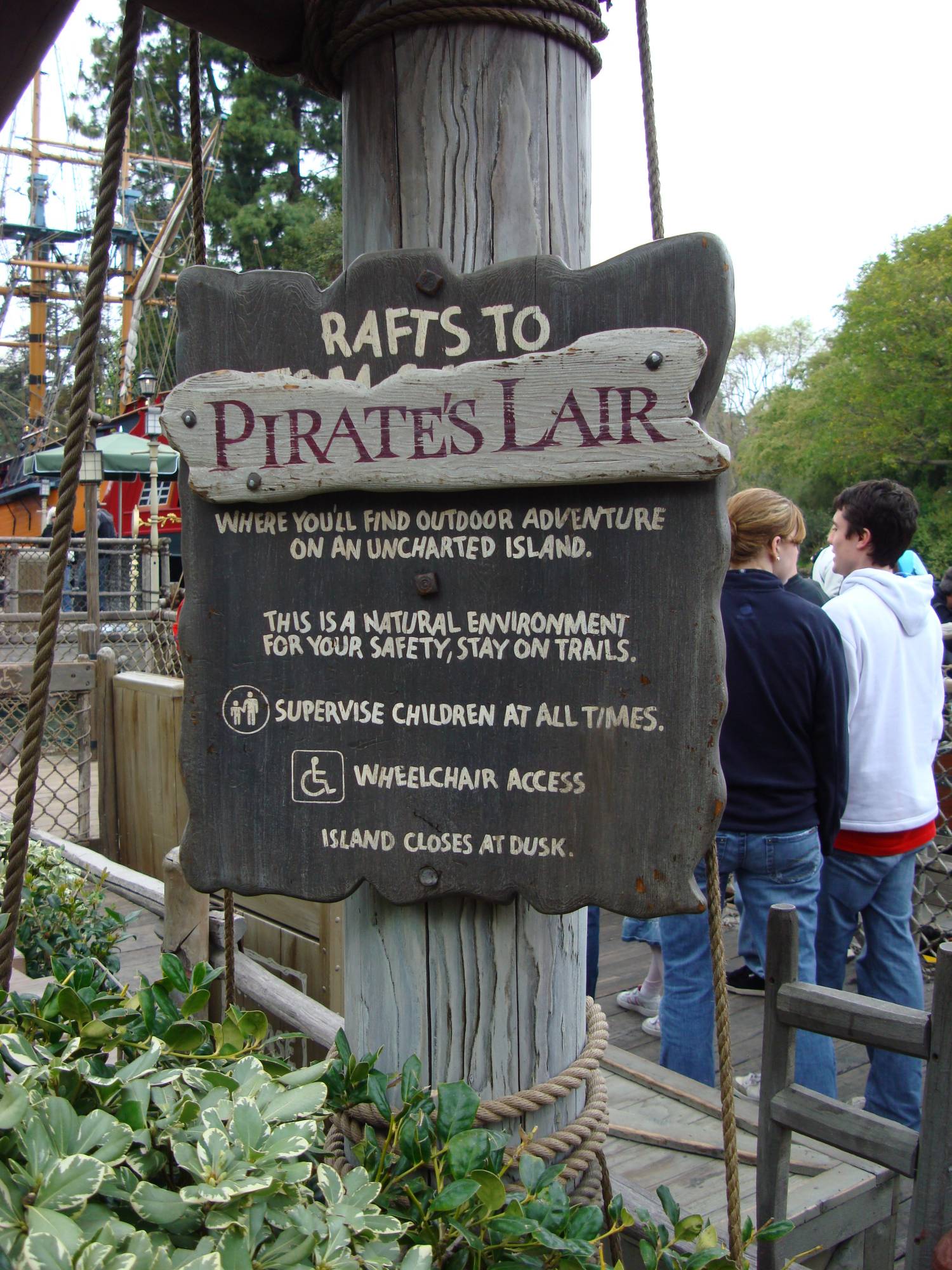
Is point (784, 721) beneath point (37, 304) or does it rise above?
beneath

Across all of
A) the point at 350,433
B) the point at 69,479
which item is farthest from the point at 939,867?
the point at 69,479

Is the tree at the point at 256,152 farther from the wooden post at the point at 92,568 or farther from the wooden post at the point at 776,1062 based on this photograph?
the wooden post at the point at 776,1062

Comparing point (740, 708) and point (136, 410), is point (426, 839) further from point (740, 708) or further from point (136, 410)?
point (136, 410)

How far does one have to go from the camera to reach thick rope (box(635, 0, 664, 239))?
1.71 metres

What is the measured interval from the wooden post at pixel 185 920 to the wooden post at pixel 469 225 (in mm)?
1026

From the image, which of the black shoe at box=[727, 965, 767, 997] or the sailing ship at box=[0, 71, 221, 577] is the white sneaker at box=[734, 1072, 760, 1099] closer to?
the black shoe at box=[727, 965, 767, 997]

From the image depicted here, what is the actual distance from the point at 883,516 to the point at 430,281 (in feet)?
7.56

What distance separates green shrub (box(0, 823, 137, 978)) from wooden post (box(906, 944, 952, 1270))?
2.00 meters

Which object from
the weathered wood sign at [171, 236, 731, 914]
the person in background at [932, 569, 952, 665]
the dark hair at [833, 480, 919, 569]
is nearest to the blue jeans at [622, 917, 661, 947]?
the dark hair at [833, 480, 919, 569]

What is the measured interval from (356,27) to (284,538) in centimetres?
77

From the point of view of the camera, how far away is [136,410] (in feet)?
72.6

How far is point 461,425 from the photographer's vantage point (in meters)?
1.42

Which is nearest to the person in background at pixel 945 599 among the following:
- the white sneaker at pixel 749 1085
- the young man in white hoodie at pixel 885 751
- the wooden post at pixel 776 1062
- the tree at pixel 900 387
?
the young man in white hoodie at pixel 885 751

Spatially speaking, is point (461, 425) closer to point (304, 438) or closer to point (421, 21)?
point (304, 438)
